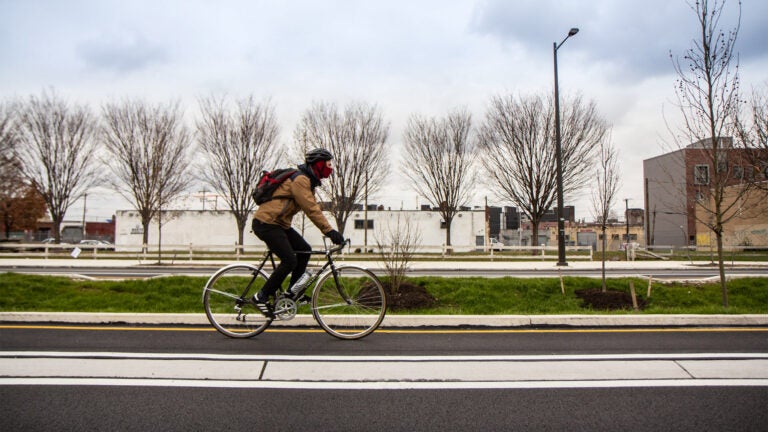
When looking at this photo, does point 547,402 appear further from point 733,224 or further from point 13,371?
point 733,224

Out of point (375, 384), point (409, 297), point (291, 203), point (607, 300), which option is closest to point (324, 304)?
point (291, 203)

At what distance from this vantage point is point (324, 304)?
18.1 ft

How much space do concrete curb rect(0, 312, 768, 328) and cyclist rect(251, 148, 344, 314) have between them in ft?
3.14

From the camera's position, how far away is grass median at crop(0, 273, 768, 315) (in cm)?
779

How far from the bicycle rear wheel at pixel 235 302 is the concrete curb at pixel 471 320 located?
28.8 inches

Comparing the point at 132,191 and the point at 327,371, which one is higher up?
the point at 132,191

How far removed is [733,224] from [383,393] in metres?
51.4

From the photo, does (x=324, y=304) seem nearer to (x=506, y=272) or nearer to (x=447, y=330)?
(x=447, y=330)

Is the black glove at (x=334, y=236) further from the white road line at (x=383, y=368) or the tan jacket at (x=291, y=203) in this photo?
the white road line at (x=383, y=368)

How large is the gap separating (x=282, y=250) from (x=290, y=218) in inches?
13.9

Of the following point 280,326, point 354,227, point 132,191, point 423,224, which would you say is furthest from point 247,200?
point 280,326

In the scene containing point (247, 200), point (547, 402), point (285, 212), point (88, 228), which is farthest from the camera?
point (88, 228)

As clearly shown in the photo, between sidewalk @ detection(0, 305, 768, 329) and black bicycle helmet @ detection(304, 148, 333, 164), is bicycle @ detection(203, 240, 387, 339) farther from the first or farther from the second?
black bicycle helmet @ detection(304, 148, 333, 164)

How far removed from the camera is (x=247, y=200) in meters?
31.8
